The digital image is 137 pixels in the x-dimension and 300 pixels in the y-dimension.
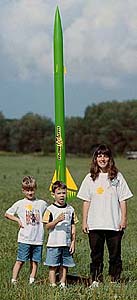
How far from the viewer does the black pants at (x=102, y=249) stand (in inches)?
329

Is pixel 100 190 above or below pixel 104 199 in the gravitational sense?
above

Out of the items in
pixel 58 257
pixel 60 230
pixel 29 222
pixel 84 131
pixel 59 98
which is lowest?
pixel 58 257

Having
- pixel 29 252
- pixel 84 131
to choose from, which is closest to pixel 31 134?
pixel 84 131

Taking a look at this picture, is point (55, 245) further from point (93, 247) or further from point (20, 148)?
point (20, 148)

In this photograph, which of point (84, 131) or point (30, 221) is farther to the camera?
point (84, 131)

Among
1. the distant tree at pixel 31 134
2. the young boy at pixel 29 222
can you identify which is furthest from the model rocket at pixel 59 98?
the distant tree at pixel 31 134

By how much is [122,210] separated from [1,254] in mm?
3715

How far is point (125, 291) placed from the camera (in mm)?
7000

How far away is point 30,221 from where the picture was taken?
838cm

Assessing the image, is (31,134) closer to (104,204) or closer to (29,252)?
(29,252)

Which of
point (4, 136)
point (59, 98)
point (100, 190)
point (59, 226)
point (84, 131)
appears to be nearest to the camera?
point (59, 226)

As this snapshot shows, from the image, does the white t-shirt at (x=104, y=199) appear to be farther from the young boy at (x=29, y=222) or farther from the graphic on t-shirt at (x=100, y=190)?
the young boy at (x=29, y=222)

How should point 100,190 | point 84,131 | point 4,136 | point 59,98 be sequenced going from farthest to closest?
point 4,136
point 84,131
point 59,98
point 100,190

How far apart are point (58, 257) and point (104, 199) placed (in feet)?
3.19
